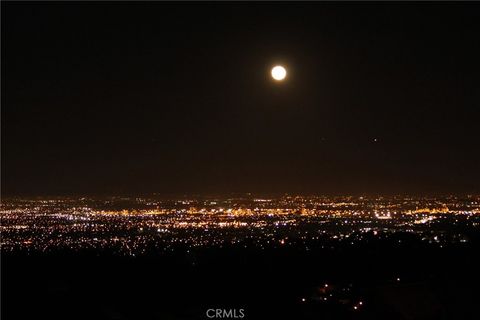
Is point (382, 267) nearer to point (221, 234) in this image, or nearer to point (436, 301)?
point (436, 301)

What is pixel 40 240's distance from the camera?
58719 mm

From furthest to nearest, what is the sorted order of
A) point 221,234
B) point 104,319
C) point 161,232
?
point 161,232 → point 221,234 → point 104,319

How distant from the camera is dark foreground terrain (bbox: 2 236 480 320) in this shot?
1242 cm

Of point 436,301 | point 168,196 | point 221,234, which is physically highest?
point 168,196

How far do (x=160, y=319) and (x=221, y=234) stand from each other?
51.8 metres

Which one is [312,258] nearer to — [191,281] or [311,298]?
[191,281]

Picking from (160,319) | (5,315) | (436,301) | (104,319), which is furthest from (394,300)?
(5,315)

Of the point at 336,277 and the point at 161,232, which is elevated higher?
the point at 161,232

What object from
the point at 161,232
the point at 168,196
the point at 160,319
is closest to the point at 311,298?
the point at 160,319

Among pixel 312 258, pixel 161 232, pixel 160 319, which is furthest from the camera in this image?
pixel 161 232

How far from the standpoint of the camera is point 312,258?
35.3 meters

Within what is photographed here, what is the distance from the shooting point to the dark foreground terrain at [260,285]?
1242 centimetres

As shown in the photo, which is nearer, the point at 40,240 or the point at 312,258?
the point at 312,258

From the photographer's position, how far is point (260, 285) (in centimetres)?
2361
